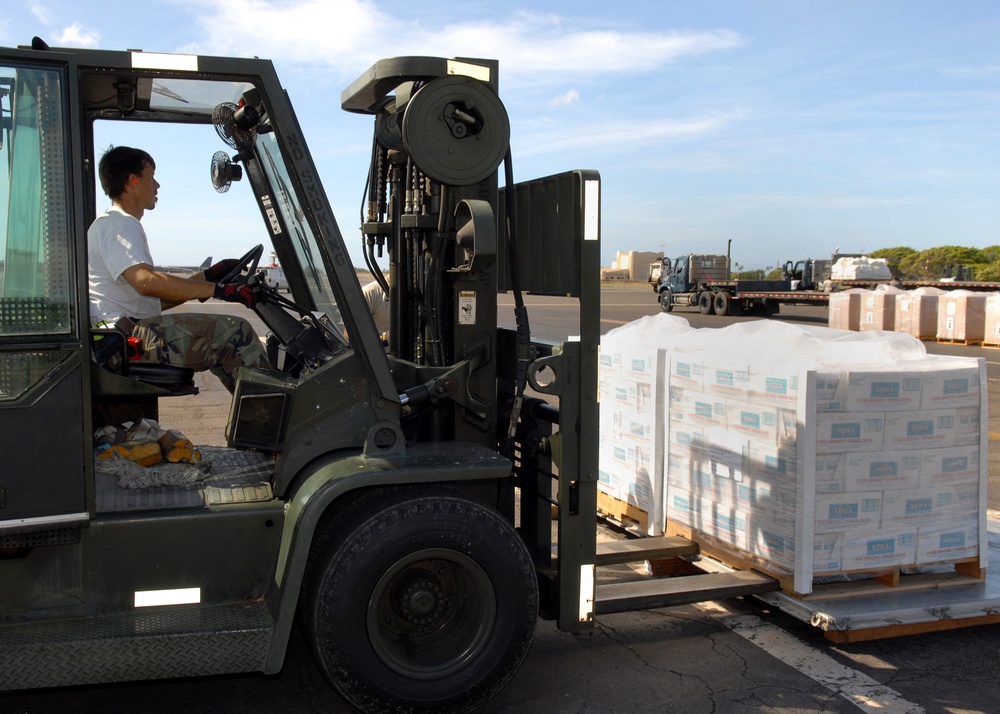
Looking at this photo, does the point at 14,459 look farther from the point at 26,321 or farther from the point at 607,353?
the point at 607,353

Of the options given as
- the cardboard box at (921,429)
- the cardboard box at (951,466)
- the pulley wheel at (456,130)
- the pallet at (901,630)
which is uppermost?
the pulley wheel at (456,130)

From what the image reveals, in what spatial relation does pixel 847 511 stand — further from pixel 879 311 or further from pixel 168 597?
pixel 879 311

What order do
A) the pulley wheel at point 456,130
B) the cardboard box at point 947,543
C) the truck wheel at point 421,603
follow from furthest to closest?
1. the cardboard box at point 947,543
2. the pulley wheel at point 456,130
3. the truck wheel at point 421,603

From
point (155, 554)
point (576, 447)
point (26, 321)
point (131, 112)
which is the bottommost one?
point (155, 554)

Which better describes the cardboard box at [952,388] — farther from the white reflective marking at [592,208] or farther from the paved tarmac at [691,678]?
the white reflective marking at [592,208]

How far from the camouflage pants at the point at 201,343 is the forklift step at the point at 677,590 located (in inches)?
73.3

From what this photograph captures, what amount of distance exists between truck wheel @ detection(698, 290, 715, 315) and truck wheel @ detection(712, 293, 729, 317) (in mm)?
141

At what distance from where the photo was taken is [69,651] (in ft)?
10.6

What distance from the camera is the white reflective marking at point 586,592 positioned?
3.92 m

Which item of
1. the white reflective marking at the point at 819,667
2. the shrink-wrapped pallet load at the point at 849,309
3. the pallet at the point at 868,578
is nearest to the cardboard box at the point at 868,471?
the pallet at the point at 868,578

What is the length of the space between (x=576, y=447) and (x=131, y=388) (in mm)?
1778

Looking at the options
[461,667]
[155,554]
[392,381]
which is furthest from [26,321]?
[461,667]

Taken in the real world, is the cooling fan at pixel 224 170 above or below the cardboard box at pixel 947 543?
above

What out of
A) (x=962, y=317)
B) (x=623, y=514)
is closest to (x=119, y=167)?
(x=623, y=514)
